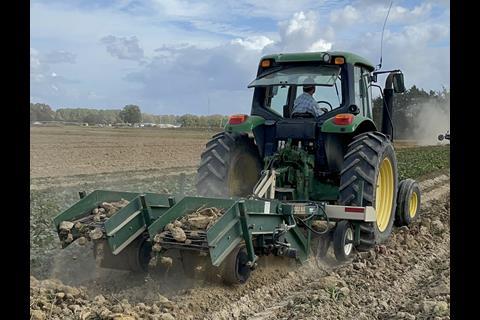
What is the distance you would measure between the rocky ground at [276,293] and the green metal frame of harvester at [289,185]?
205mm

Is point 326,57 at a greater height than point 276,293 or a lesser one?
greater

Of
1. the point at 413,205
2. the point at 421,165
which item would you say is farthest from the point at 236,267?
the point at 421,165

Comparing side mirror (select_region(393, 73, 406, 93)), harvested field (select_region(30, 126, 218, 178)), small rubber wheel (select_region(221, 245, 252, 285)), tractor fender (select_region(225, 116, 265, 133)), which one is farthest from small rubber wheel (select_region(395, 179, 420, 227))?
harvested field (select_region(30, 126, 218, 178))

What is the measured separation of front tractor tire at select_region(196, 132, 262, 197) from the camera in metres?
6.64

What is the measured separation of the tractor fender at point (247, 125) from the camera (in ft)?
22.2

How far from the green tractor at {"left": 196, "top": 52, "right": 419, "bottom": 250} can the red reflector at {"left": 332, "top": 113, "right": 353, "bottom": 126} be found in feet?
0.04

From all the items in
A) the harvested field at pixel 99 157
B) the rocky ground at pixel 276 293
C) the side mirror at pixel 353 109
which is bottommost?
the rocky ground at pixel 276 293

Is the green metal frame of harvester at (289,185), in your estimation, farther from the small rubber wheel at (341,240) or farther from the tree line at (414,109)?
the tree line at (414,109)

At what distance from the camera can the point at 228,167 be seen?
6730 millimetres

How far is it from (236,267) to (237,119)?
2296 mm

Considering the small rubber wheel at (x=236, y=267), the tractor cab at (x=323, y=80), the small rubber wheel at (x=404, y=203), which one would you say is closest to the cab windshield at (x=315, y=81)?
the tractor cab at (x=323, y=80)

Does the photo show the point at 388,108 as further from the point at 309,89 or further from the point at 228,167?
the point at 228,167
